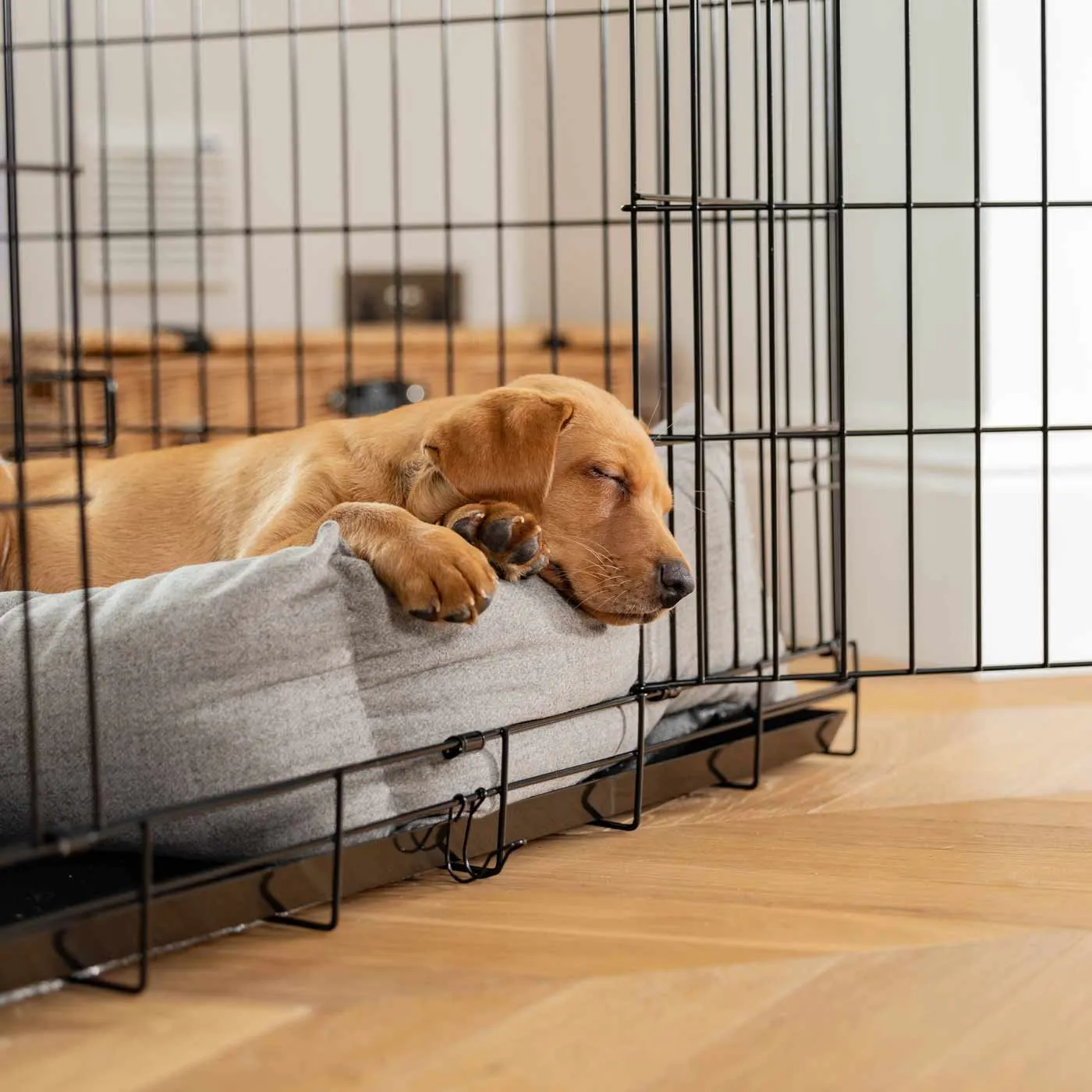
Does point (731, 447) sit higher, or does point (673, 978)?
point (731, 447)

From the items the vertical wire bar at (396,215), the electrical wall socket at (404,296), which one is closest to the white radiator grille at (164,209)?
the electrical wall socket at (404,296)

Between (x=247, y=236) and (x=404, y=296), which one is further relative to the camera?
(x=404, y=296)

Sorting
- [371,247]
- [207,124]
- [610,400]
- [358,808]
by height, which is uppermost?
[207,124]

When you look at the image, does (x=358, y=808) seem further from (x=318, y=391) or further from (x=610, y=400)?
(x=318, y=391)

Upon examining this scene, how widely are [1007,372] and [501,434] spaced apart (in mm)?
1752

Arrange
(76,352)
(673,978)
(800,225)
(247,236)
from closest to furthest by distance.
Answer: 1. (76,352)
2. (673,978)
3. (247,236)
4. (800,225)

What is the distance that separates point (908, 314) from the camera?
84.4 inches

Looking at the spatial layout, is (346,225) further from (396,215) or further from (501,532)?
(501,532)

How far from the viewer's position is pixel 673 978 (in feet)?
5.01

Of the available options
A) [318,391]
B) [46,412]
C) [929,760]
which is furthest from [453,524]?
[46,412]

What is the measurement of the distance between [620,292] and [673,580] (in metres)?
3.23

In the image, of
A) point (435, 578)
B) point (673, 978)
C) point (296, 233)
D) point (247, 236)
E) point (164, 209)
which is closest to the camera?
point (673, 978)

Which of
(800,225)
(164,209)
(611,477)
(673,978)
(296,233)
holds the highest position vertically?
(164,209)

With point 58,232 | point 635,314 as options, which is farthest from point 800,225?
point 58,232
